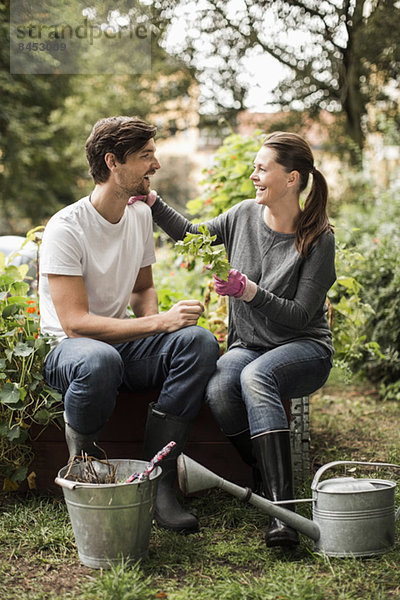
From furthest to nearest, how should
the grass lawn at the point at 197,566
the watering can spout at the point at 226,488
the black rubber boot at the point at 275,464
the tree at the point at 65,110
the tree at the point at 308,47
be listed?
the tree at the point at 65,110 < the tree at the point at 308,47 < the black rubber boot at the point at 275,464 < the watering can spout at the point at 226,488 < the grass lawn at the point at 197,566

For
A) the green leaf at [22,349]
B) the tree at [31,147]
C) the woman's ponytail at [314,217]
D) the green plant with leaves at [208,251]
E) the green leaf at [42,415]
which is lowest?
the green leaf at [42,415]

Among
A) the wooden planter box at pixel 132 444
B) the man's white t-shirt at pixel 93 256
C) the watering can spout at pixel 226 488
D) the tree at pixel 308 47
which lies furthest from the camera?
the tree at pixel 308 47

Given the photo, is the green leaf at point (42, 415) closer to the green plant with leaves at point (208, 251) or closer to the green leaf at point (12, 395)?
the green leaf at point (12, 395)

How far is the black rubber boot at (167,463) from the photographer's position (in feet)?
7.77

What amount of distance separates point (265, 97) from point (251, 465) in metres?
9.08

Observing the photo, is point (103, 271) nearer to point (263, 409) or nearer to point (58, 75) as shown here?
point (263, 409)

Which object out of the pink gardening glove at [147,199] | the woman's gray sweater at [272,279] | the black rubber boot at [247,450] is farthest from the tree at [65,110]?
the black rubber boot at [247,450]

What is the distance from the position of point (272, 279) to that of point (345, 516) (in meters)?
0.92

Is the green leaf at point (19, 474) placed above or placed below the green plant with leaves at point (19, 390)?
below

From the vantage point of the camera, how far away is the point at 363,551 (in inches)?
83.9

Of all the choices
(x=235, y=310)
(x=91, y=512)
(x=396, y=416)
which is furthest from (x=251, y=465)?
(x=396, y=416)

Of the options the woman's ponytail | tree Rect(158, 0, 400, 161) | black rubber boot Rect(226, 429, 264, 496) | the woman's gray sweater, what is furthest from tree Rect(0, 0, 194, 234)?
black rubber boot Rect(226, 429, 264, 496)

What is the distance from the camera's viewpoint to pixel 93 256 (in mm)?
2574

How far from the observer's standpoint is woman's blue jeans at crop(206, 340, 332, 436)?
7.64 ft
